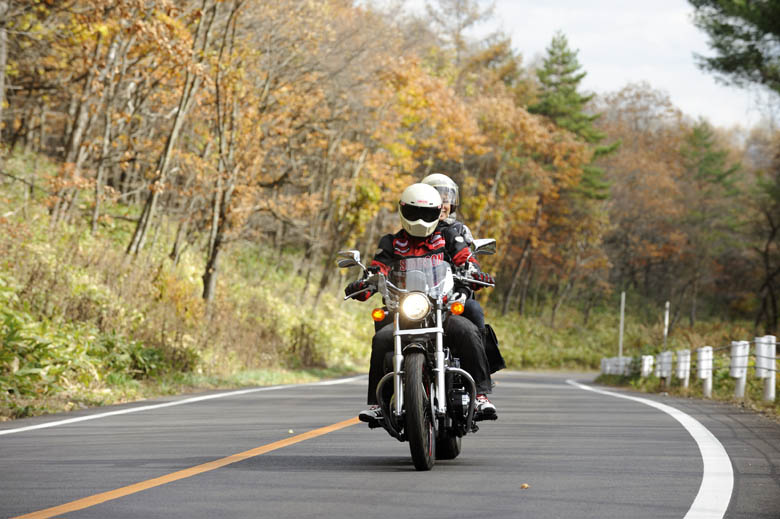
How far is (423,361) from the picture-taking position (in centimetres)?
746

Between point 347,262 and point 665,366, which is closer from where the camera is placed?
point 347,262

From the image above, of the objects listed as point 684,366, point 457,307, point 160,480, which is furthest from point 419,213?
point 684,366

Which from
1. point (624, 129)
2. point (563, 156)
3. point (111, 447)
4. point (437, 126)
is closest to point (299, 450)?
point (111, 447)

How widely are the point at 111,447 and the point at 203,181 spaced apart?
1952 centimetres

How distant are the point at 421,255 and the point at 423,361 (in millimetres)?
850

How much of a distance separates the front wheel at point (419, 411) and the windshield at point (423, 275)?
18.7 inches

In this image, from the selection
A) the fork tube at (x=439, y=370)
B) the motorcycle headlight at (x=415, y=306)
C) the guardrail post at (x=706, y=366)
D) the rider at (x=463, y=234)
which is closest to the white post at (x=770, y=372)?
the guardrail post at (x=706, y=366)

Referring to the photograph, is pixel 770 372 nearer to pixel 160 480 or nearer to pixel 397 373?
pixel 397 373

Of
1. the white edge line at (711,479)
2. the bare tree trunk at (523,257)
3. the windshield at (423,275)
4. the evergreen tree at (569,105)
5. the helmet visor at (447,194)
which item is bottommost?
the white edge line at (711,479)

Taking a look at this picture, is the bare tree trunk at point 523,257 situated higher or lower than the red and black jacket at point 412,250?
higher

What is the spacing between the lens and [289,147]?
34.9 metres

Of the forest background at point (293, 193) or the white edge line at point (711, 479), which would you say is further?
the forest background at point (293, 193)

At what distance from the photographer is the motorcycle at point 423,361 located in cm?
739

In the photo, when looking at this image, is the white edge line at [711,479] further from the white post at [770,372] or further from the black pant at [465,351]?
the white post at [770,372]
